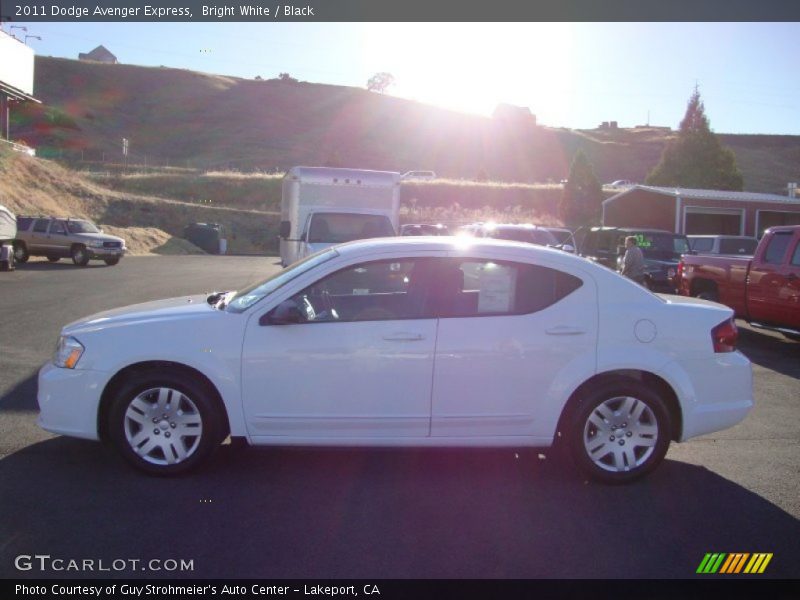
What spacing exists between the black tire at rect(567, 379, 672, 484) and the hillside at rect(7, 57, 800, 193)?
7517 cm

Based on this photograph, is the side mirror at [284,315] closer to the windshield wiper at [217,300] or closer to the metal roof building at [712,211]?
the windshield wiper at [217,300]

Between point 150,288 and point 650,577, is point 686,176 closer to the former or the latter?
point 150,288

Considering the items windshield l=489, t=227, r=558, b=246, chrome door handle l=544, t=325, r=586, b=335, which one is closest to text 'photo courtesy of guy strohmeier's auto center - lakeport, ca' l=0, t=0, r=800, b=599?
chrome door handle l=544, t=325, r=586, b=335

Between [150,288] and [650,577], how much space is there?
703 inches

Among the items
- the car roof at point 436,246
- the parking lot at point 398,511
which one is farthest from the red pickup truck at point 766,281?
the car roof at point 436,246

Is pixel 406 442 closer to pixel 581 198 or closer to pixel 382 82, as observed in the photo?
pixel 581 198

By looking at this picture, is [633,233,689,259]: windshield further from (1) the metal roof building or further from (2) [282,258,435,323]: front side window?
(2) [282,258,435,323]: front side window

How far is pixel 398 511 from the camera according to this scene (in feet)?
16.3

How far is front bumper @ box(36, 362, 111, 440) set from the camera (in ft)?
17.8

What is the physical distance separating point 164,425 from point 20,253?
26069 mm

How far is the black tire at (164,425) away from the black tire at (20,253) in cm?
2580

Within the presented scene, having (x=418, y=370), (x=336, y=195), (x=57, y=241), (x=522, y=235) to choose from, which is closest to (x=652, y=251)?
(x=522, y=235)

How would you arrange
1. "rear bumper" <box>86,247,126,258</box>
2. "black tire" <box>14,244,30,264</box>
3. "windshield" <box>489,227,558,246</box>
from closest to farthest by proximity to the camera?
1. "windshield" <box>489,227,558,246</box>
2. "black tire" <box>14,244,30,264</box>
3. "rear bumper" <box>86,247,126,258</box>
